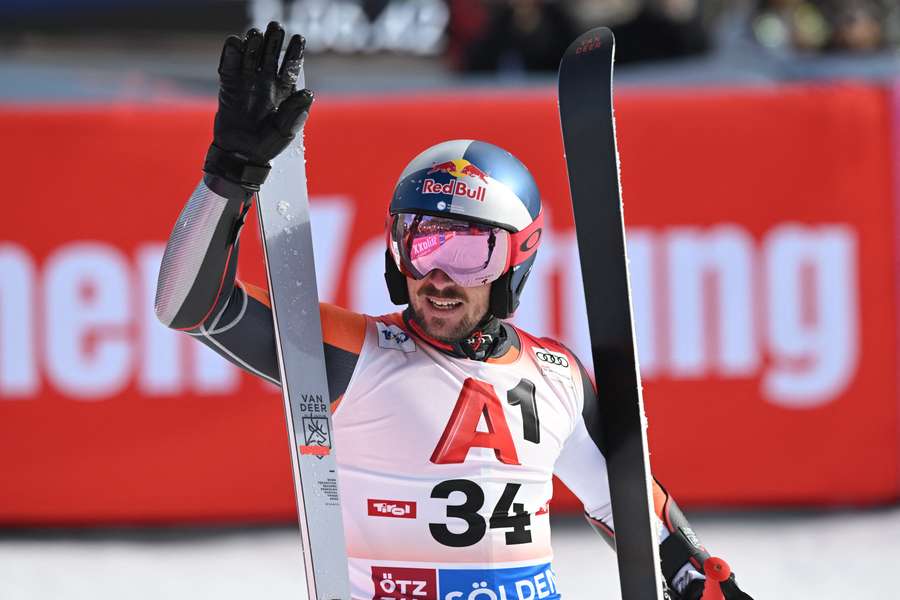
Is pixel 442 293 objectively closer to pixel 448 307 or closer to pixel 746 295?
pixel 448 307

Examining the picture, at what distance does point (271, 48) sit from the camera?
2162mm

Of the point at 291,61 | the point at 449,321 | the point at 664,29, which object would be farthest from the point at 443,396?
the point at 664,29

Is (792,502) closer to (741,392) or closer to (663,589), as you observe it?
(741,392)

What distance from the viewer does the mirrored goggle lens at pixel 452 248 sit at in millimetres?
2439

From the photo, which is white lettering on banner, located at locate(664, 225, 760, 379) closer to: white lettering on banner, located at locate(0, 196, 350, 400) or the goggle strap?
white lettering on banner, located at locate(0, 196, 350, 400)

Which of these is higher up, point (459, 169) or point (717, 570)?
point (459, 169)

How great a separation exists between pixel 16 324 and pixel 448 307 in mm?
3456

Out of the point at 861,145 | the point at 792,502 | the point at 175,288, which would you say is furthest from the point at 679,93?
the point at 175,288

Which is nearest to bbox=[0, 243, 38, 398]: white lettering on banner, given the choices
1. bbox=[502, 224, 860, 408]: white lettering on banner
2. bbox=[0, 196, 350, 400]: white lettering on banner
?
bbox=[0, 196, 350, 400]: white lettering on banner

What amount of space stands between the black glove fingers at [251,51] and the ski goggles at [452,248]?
46 centimetres

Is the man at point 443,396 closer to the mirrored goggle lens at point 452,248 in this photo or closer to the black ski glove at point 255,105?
the mirrored goggle lens at point 452,248

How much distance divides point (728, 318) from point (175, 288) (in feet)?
12.5

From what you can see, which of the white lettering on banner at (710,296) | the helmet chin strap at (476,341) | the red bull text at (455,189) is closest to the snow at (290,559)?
the white lettering on banner at (710,296)

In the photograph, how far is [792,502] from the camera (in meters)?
5.78
